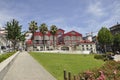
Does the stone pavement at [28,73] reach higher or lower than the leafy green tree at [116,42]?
lower

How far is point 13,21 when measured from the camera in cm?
7988

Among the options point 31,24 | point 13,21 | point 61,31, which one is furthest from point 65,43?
point 13,21

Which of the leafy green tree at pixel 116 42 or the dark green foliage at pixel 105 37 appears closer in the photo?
the leafy green tree at pixel 116 42

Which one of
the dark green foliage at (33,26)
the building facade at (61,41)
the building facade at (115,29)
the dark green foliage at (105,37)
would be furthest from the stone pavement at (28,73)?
the building facade at (115,29)

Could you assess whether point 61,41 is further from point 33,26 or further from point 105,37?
point 105,37

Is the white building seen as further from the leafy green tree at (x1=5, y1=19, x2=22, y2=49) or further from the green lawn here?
the green lawn

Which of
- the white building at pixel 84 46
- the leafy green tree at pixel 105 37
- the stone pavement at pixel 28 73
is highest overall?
the leafy green tree at pixel 105 37

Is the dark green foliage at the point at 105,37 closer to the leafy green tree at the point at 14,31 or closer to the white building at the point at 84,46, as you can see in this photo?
the white building at the point at 84,46

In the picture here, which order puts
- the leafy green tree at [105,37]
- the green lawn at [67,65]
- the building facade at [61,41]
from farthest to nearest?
the building facade at [61,41], the leafy green tree at [105,37], the green lawn at [67,65]

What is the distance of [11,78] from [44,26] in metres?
101

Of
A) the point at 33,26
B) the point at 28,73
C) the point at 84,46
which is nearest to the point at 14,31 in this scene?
the point at 33,26

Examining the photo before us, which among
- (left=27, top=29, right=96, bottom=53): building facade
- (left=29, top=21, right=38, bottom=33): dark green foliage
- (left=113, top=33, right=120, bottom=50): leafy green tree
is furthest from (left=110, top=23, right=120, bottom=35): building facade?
(left=29, top=21, right=38, bottom=33): dark green foliage

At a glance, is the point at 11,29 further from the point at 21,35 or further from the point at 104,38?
the point at 104,38

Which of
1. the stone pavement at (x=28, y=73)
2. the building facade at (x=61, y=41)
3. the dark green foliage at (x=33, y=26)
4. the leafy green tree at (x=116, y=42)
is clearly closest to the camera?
the stone pavement at (x=28, y=73)
